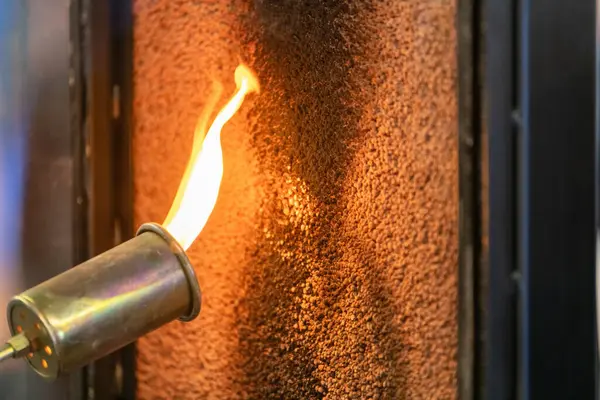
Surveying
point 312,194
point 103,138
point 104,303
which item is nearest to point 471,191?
point 312,194

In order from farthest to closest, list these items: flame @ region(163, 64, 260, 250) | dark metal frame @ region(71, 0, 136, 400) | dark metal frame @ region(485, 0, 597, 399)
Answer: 1. dark metal frame @ region(71, 0, 136, 400)
2. flame @ region(163, 64, 260, 250)
3. dark metal frame @ region(485, 0, 597, 399)

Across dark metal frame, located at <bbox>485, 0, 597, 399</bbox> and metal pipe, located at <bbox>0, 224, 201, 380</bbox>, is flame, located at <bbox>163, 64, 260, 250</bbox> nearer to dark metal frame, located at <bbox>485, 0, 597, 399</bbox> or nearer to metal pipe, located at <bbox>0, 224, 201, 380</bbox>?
metal pipe, located at <bbox>0, 224, 201, 380</bbox>

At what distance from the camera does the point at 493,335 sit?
0.41m

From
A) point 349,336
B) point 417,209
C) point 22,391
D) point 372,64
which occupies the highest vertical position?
point 372,64

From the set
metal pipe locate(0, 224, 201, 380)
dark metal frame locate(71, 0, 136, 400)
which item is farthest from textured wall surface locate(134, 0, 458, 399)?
metal pipe locate(0, 224, 201, 380)

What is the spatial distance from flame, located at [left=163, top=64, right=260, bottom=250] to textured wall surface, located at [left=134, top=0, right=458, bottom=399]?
0.8 inches

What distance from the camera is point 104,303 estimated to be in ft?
1.58

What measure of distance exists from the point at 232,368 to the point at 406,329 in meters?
0.29

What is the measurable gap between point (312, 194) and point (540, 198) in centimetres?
24

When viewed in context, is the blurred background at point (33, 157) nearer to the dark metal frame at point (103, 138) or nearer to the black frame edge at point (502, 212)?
the dark metal frame at point (103, 138)

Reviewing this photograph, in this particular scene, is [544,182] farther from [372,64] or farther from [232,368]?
[232,368]

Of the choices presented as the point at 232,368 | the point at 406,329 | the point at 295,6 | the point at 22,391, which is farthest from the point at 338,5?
the point at 22,391

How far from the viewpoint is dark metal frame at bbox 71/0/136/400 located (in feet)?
2.48

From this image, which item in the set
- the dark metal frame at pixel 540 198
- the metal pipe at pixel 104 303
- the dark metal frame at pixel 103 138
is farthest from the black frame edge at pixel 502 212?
the dark metal frame at pixel 103 138
